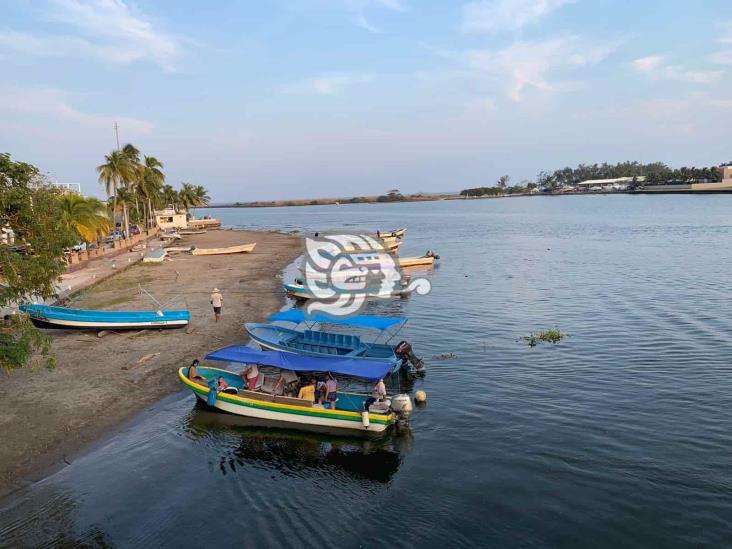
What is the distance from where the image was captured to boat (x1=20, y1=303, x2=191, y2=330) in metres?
27.0

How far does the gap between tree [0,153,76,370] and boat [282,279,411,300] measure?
2303 centimetres

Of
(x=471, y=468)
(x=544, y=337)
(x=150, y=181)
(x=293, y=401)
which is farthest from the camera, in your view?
(x=150, y=181)

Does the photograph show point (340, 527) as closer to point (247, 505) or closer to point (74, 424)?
point (247, 505)

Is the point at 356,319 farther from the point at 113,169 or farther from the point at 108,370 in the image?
the point at 113,169

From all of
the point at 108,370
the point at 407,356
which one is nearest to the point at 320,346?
the point at 407,356

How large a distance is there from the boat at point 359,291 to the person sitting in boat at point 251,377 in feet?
57.7

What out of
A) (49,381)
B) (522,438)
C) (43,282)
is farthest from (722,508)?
(49,381)

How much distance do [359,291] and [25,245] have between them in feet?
92.1

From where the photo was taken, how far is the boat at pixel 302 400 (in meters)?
17.0

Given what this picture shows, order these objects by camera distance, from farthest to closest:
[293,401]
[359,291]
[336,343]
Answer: [359,291]
[336,343]
[293,401]

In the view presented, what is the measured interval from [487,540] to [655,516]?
4.12m

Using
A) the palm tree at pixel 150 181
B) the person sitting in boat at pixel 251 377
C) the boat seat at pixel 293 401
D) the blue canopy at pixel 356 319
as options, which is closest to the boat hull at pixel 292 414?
the boat seat at pixel 293 401

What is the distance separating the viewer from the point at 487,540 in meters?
11.8

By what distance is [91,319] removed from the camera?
27.1 m
